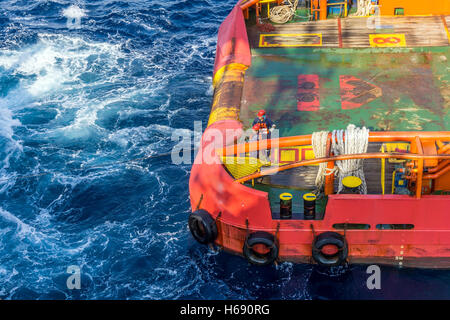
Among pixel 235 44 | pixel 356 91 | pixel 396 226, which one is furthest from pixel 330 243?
pixel 235 44

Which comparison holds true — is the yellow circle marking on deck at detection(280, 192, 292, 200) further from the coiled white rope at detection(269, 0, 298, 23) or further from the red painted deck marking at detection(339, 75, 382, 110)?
the coiled white rope at detection(269, 0, 298, 23)

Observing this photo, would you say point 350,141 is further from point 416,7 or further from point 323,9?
point 416,7

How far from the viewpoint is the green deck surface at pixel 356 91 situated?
16.3 m

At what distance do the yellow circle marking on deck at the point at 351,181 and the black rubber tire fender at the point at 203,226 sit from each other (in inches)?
127

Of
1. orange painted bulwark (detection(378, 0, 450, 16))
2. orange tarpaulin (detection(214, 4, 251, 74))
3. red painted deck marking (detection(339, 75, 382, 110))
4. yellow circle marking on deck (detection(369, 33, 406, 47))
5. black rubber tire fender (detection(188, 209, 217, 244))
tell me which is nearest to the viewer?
black rubber tire fender (detection(188, 209, 217, 244))

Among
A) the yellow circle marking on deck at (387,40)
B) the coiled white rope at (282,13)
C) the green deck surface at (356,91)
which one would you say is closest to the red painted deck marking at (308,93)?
the green deck surface at (356,91)

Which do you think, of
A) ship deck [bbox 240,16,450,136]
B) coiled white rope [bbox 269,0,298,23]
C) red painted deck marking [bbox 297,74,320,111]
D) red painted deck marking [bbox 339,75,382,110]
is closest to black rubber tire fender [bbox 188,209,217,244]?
ship deck [bbox 240,16,450,136]

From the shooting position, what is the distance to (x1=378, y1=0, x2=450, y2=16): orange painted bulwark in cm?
2100

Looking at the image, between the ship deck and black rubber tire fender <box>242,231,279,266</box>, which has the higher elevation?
the ship deck

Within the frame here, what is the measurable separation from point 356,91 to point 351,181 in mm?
4775

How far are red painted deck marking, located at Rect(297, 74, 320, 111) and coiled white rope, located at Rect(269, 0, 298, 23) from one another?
394 centimetres

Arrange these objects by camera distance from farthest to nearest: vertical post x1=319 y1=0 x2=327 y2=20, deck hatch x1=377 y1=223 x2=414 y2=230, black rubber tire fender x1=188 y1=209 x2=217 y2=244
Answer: vertical post x1=319 y1=0 x2=327 y2=20
black rubber tire fender x1=188 y1=209 x2=217 y2=244
deck hatch x1=377 y1=223 x2=414 y2=230

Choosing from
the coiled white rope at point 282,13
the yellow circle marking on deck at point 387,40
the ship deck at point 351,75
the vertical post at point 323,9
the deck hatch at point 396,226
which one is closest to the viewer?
the deck hatch at point 396,226

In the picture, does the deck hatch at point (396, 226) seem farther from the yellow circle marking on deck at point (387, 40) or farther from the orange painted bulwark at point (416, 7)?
the orange painted bulwark at point (416, 7)
